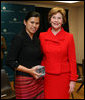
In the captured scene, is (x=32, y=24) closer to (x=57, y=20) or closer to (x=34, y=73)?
(x=57, y=20)

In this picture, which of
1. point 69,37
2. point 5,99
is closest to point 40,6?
point 5,99

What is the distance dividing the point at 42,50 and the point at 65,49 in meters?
0.19

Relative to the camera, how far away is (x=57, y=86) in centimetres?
151

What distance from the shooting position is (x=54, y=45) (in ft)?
4.79

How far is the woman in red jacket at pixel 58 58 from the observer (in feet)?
4.69

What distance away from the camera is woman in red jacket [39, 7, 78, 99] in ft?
4.69

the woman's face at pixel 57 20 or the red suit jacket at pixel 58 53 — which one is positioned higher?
the woman's face at pixel 57 20

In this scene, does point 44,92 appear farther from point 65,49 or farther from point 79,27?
point 79,27

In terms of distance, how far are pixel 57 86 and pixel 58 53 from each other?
30 cm

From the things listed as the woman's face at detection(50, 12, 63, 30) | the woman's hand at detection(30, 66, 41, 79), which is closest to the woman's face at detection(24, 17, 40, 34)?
the woman's face at detection(50, 12, 63, 30)

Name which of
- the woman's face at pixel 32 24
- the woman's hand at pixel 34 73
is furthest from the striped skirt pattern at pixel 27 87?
the woman's face at pixel 32 24

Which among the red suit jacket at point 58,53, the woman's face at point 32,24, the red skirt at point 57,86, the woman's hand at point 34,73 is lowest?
the red skirt at point 57,86

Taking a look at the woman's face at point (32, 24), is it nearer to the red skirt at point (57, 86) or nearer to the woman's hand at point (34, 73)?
the woman's hand at point (34, 73)

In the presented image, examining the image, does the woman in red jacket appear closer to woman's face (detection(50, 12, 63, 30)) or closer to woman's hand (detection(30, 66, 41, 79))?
woman's face (detection(50, 12, 63, 30))
